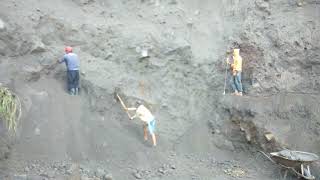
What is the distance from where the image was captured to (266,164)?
14.9 metres

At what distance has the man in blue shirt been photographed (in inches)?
558

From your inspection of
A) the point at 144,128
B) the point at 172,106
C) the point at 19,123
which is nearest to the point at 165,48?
the point at 172,106

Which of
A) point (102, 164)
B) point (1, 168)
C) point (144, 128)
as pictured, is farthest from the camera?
point (144, 128)

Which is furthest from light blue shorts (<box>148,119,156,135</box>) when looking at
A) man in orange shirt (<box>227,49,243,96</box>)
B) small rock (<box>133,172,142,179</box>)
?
man in orange shirt (<box>227,49,243,96</box>)

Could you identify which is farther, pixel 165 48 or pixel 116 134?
pixel 165 48

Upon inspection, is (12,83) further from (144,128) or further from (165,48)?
(165,48)

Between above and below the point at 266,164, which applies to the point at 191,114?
above

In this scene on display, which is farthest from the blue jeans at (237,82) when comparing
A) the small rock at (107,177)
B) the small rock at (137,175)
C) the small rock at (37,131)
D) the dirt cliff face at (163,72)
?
the small rock at (37,131)

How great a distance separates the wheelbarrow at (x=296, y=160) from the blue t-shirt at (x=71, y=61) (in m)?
5.68

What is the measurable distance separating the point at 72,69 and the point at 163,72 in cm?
299

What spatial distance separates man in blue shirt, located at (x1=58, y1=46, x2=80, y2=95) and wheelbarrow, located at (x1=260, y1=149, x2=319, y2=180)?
218 inches

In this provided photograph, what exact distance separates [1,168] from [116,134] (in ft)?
10.5

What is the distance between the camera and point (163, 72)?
52.3ft

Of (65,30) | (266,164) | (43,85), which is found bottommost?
(266,164)
